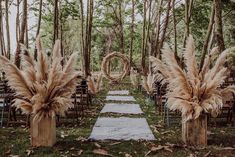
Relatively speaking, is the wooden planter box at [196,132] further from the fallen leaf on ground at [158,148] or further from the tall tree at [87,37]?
the tall tree at [87,37]

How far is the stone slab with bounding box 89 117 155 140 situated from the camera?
7168 mm

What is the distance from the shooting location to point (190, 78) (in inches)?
256

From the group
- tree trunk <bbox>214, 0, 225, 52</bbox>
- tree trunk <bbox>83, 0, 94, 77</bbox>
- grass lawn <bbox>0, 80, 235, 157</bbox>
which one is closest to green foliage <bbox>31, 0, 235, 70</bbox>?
tree trunk <bbox>83, 0, 94, 77</bbox>

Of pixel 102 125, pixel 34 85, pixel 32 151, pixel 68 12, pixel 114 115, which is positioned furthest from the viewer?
pixel 68 12

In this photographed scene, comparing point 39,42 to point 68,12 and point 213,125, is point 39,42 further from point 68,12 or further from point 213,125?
point 68,12

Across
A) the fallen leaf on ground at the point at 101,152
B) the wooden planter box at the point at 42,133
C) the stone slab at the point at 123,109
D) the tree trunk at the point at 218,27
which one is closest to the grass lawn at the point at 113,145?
the fallen leaf on ground at the point at 101,152

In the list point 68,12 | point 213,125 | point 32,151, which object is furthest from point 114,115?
point 68,12

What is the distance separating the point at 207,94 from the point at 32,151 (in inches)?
107

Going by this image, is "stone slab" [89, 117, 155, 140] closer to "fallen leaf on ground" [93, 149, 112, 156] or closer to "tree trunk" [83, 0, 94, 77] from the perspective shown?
"fallen leaf on ground" [93, 149, 112, 156]

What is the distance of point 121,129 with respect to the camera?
8062 mm

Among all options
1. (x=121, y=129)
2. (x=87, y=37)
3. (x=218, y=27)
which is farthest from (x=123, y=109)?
(x=87, y=37)

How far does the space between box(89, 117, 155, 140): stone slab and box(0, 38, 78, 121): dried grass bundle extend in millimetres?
1084

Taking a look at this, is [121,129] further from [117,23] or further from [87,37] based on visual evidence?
[117,23]

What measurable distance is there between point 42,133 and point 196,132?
2330mm
